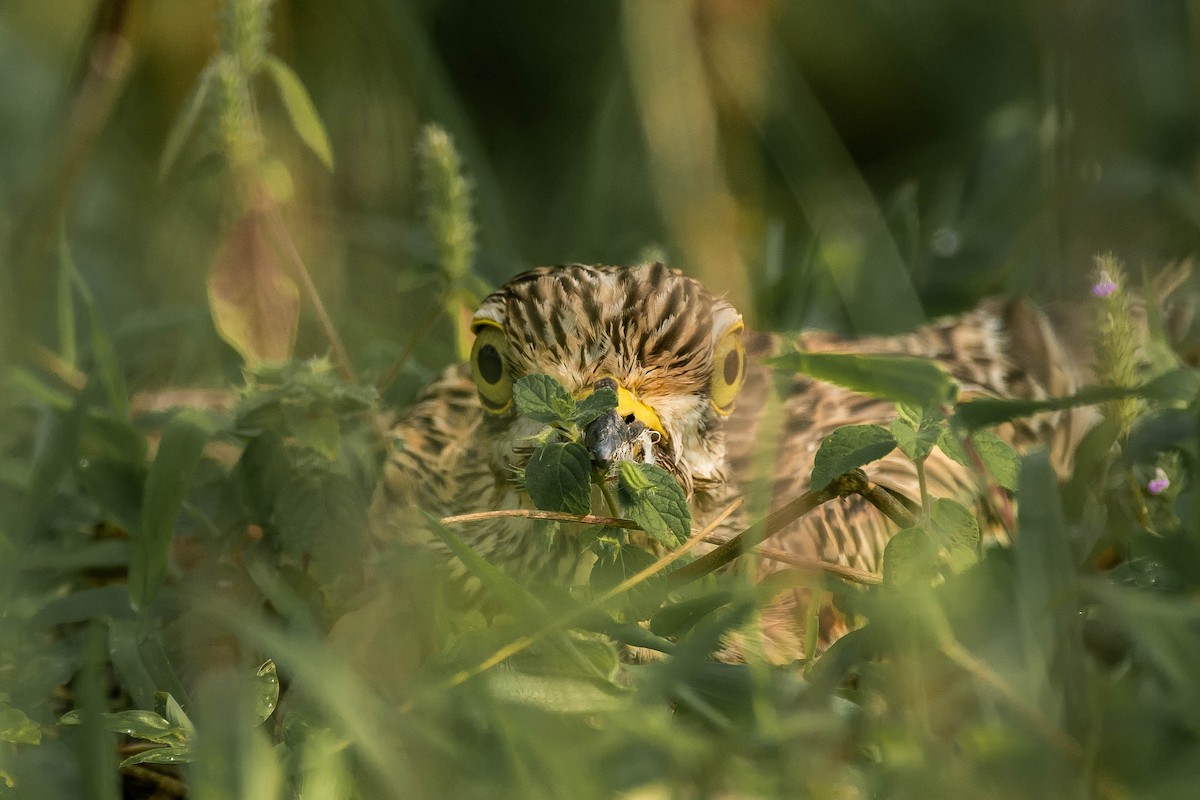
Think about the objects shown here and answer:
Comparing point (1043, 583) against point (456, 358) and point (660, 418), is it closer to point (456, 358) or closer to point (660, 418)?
point (660, 418)

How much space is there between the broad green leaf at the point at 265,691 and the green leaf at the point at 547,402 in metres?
0.70

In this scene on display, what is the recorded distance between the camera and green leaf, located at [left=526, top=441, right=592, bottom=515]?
2768 millimetres

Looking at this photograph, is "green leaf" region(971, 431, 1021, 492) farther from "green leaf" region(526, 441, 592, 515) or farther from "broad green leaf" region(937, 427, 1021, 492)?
"green leaf" region(526, 441, 592, 515)

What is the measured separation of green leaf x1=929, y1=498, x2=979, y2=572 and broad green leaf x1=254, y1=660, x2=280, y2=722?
1.25 meters

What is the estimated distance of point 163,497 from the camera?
315 cm

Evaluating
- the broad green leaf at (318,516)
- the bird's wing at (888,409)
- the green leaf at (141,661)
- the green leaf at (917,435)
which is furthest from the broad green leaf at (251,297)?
the green leaf at (917,435)

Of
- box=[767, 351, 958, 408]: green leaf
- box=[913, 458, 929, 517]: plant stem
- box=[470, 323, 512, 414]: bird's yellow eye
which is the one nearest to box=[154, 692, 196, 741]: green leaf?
box=[470, 323, 512, 414]: bird's yellow eye

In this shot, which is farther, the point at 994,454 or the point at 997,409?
the point at 994,454

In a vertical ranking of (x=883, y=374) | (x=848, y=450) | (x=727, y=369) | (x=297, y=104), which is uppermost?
(x=297, y=104)

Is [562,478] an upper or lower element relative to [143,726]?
upper

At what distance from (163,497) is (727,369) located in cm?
136

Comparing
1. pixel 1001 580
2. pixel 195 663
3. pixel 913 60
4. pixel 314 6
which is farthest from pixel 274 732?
pixel 913 60

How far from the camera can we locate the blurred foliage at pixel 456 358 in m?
2.28

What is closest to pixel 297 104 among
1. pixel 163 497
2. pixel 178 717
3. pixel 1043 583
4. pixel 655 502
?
pixel 163 497
